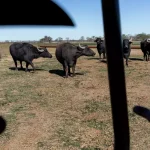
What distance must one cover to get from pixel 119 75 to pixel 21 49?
61.5ft

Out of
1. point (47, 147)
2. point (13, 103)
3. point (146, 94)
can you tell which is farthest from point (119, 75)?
point (146, 94)

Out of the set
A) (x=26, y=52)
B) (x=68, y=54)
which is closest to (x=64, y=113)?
(x=68, y=54)

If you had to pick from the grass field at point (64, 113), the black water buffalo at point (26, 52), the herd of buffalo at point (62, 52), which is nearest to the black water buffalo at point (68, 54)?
the herd of buffalo at point (62, 52)

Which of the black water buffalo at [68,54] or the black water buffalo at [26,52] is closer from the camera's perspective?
the black water buffalo at [68,54]

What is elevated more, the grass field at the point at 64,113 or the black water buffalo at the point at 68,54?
the black water buffalo at the point at 68,54

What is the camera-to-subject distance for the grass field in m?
6.91

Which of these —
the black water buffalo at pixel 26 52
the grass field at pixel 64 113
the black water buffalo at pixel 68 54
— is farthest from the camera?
the black water buffalo at pixel 26 52

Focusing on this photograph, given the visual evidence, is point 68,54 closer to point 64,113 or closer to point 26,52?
point 26,52

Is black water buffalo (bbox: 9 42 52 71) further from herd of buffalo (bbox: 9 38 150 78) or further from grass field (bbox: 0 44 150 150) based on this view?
grass field (bbox: 0 44 150 150)

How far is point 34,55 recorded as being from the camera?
1930 centimetres

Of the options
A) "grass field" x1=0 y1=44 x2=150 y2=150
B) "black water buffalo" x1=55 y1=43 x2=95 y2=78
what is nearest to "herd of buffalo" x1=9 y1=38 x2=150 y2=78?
"black water buffalo" x1=55 y1=43 x2=95 y2=78

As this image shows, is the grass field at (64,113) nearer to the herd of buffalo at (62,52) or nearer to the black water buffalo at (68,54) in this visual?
the black water buffalo at (68,54)

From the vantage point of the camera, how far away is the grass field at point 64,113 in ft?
22.7

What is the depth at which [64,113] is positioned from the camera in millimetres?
9336
